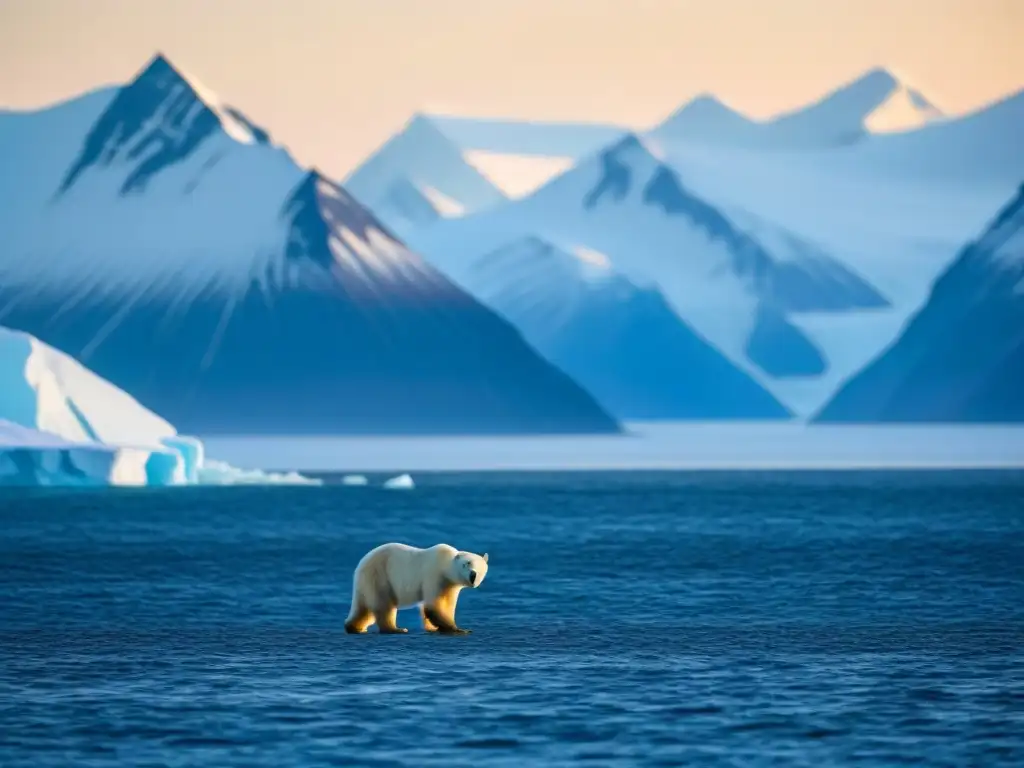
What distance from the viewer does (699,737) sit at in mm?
30188

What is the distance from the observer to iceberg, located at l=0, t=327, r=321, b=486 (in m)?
110

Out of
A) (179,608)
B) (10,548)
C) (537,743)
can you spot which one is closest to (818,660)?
(537,743)

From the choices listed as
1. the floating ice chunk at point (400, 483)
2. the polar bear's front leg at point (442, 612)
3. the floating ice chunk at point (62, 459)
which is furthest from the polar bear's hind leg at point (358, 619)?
the floating ice chunk at point (400, 483)

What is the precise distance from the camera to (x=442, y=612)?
39906mm

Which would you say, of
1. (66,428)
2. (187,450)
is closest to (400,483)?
(187,450)

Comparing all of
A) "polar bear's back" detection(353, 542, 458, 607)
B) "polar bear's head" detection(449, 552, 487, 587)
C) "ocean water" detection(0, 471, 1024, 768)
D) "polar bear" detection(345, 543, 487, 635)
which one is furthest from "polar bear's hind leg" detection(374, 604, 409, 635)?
"polar bear's head" detection(449, 552, 487, 587)

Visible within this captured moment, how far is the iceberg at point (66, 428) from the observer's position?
10988 cm

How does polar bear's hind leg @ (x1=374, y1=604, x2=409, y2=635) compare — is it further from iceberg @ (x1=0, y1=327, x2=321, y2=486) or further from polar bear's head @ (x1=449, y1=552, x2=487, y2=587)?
iceberg @ (x1=0, y1=327, x2=321, y2=486)

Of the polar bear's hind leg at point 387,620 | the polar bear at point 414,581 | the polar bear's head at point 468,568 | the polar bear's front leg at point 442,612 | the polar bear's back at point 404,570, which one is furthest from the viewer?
the polar bear's hind leg at point 387,620

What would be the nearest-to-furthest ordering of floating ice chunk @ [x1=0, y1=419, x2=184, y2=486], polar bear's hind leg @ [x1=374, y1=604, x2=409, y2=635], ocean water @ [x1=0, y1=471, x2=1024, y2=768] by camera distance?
ocean water @ [x1=0, y1=471, x2=1024, y2=768], polar bear's hind leg @ [x1=374, y1=604, x2=409, y2=635], floating ice chunk @ [x1=0, y1=419, x2=184, y2=486]

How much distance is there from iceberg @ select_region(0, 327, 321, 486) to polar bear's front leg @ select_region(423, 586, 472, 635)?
70495 mm

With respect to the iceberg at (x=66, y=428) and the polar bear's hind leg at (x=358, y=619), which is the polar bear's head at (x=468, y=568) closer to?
the polar bear's hind leg at (x=358, y=619)

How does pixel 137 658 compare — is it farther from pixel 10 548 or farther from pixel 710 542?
pixel 710 542

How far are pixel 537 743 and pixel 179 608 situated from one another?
2152cm
